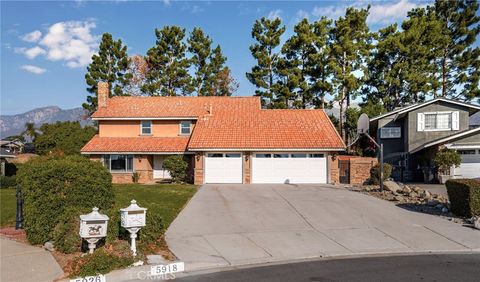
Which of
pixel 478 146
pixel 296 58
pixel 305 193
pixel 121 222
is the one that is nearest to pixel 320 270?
pixel 121 222

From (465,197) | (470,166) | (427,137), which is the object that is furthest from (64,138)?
(465,197)

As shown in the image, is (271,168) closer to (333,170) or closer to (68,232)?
(333,170)

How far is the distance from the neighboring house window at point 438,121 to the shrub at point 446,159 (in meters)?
3.73

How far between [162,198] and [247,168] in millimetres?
8766

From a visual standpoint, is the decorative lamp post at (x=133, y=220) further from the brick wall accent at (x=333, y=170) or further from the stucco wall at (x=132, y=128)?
the stucco wall at (x=132, y=128)

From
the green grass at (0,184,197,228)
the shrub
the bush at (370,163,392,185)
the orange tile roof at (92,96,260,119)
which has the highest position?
the orange tile roof at (92,96,260,119)

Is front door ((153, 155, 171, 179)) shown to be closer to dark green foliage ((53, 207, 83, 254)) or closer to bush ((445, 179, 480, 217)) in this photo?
bush ((445, 179, 480, 217))

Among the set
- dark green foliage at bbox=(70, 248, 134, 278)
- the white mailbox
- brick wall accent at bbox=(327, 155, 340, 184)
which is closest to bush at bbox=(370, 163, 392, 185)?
brick wall accent at bbox=(327, 155, 340, 184)

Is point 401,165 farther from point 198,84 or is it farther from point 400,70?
point 198,84

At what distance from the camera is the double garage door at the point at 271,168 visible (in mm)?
27516

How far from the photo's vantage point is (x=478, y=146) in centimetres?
2808

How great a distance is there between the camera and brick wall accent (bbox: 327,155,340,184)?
27.2m

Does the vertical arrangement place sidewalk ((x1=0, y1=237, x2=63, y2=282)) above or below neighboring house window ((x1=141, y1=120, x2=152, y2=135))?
below

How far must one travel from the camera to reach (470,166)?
28406 millimetres
